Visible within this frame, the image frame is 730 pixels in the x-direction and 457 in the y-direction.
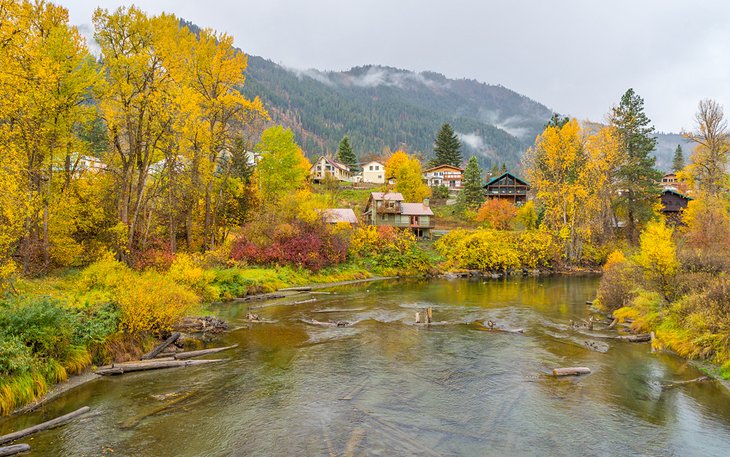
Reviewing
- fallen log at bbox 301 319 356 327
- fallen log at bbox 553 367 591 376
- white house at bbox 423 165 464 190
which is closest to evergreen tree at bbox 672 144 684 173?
white house at bbox 423 165 464 190

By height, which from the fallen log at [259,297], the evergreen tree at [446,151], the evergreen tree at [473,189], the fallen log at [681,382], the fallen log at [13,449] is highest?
the evergreen tree at [446,151]

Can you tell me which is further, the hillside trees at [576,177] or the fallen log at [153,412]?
the hillside trees at [576,177]

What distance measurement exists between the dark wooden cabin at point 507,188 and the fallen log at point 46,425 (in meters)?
80.9

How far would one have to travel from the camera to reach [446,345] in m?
21.3

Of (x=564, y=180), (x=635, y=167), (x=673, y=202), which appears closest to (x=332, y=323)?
(x=564, y=180)

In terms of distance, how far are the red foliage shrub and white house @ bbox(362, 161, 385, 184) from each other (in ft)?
220

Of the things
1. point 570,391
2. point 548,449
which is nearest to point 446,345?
point 570,391

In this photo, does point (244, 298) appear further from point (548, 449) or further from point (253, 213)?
point (548, 449)

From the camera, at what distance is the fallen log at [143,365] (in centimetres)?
1598

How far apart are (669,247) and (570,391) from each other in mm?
12247

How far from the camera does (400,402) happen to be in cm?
1448

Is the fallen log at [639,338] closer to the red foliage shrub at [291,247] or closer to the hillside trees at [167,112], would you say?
the red foliage shrub at [291,247]

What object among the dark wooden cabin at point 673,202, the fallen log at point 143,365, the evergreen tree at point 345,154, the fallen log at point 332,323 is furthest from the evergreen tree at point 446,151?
the fallen log at point 143,365

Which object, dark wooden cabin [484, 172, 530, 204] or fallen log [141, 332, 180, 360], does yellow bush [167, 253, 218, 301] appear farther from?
dark wooden cabin [484, 172, 530, 204]
